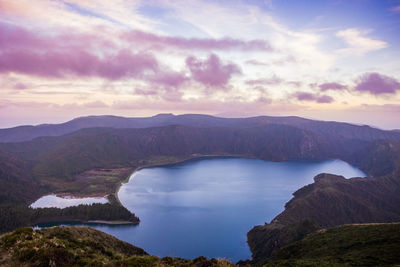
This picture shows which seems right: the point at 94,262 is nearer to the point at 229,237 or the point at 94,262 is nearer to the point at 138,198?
the point at 229,237

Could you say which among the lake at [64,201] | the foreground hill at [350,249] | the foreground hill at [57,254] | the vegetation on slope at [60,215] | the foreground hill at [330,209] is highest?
the foreground hill at [57,254]

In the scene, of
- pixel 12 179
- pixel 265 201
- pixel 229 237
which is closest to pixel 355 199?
pixel 265 201

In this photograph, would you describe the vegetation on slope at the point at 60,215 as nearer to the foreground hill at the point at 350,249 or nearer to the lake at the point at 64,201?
the lake at the point at 64,201

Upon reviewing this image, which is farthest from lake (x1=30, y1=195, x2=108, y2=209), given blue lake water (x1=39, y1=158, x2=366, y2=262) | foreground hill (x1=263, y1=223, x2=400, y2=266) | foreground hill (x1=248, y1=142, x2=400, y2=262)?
foreground hill (x1=263, y1=223, x2=400, y2=266)

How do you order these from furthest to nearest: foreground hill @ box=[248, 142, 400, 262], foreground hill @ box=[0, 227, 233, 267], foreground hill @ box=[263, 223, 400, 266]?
1. foreground hill @ box=[248, 142, 400, 262]
2. foreground hill @ box=[263, 223, 400, 266]
3. foreground hill @ box=[0, 227, 233, 267]

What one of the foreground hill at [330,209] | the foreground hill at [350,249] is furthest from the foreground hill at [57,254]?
Result: the foreground hill at [330,209]

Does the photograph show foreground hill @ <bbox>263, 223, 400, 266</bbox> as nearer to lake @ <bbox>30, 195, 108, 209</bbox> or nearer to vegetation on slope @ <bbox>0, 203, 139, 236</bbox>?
vegetation on slope @ <bbox>0, 203, 139, 236</bbox>

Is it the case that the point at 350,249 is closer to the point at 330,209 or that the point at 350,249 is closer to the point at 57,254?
the point at 57,254
